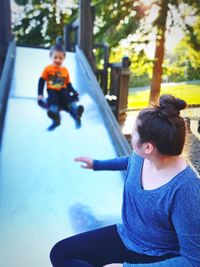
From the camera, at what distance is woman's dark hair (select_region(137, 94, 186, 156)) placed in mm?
952

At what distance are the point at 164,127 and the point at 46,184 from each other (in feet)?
4.07

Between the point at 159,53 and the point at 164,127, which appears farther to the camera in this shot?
the point at 159,53

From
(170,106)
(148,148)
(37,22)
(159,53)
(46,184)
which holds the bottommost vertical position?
(46,184)

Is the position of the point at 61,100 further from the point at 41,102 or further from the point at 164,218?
the point at 164,218

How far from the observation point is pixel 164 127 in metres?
0.95

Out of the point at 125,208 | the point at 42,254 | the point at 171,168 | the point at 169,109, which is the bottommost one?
the point at 42,254

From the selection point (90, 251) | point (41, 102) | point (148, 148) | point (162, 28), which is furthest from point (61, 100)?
point (148, 148)

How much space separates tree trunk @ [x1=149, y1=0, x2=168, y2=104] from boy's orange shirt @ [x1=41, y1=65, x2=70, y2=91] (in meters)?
1.82

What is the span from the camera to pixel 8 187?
197cm

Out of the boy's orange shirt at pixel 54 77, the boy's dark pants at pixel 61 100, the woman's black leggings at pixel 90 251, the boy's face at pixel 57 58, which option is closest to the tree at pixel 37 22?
the boy's face at pixel 57 58

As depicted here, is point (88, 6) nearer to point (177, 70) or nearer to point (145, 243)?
point (177, 70)

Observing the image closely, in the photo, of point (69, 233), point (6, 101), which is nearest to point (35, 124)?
point (6, 101)

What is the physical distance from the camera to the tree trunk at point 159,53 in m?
1.36

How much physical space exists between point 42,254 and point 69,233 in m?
0.17
